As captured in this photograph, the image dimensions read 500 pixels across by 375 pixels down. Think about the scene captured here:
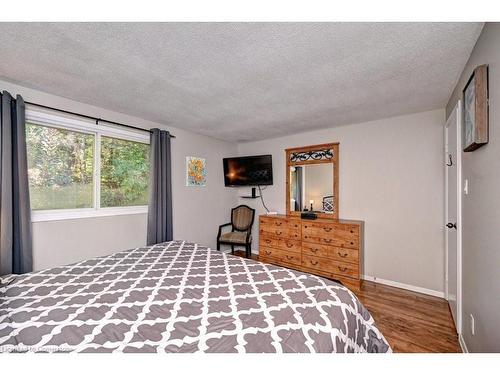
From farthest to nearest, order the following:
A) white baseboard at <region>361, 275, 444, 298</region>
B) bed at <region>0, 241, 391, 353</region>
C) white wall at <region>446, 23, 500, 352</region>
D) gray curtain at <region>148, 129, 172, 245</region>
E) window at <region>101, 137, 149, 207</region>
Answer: gray curtain at <region>148, 129, 172, 245</region>
window at <region>101, 137, 149, 207</region>
white baseboard at <region>361, 275, 444, 298</region>
white wall at <region>446, 23, 500, 352</region>
bed at <region>0, 241, 391, 353</region>

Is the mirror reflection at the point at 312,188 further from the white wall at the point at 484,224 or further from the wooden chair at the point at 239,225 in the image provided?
the white wall at the point at 484,224

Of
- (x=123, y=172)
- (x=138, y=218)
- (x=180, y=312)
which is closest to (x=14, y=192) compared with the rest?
(x=123, y=172)

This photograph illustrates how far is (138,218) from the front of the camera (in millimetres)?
3092

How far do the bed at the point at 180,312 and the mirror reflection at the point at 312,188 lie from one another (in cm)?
210

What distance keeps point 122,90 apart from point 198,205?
2198 millimetres

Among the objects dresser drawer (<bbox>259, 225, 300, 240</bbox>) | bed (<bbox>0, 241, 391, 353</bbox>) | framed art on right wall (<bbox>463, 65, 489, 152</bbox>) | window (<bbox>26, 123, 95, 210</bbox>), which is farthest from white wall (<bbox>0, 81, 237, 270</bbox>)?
framed art on right wall (<bbox>463, 65, 489, 152</bbox>)

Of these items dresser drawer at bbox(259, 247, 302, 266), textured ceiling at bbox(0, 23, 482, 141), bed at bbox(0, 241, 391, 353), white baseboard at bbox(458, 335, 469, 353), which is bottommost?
white baseboard at bbox(458, 335, 469, 353)

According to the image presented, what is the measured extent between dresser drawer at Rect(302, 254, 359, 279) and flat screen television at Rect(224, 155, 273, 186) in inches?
60.6

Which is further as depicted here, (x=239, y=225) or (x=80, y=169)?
(x=239, y=225)

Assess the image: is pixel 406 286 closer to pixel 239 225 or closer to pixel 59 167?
pixel 239 225

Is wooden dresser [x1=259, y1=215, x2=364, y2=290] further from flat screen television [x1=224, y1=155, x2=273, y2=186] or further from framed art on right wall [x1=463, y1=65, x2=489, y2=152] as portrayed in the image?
framed art on right wall [x1=463, y1=65, x2=489, y2=152]

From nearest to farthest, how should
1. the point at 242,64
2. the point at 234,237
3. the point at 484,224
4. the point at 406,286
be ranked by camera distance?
the point at 484,224, the point at 242,64, the point at 406,286, the point at 234,237

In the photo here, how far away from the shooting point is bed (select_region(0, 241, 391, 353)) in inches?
38.9

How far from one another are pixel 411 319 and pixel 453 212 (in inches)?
45.8
